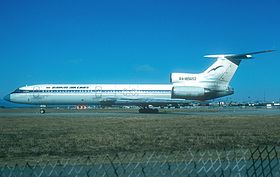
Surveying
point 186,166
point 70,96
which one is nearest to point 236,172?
point 186,166

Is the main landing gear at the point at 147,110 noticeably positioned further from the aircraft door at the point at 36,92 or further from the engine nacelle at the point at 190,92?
the aircraft door at the point at 36,92

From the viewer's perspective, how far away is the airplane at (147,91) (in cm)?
5412

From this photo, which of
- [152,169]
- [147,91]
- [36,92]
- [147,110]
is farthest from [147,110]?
[152,169]

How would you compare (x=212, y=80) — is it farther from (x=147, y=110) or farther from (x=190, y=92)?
(x=147, y=110)

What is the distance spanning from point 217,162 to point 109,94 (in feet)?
152

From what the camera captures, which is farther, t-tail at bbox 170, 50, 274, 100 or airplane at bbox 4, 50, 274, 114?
airplane at bbox 4, 50, 274, 114

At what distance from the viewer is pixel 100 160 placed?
1233 centimetres

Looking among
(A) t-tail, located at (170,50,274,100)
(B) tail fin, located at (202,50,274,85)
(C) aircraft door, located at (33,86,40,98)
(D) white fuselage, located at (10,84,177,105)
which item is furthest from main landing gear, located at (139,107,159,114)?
(C) aircraft door, located at (33,86,40,98)

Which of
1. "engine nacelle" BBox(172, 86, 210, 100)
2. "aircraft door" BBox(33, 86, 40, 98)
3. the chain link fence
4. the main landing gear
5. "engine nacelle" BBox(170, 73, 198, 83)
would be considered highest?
"engine nacelle" BBox(170, 73, 198, 83)

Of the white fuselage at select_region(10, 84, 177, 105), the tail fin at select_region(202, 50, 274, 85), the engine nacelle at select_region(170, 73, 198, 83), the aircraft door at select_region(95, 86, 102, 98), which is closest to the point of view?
the tail fin at select_region(202, 50, 274, 85)

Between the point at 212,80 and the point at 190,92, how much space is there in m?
3.49

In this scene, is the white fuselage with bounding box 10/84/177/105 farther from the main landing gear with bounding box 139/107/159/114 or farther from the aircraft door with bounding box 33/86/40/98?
the main landing gear with bounding box 139/107/159/114

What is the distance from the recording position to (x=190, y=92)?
53844 millimetres

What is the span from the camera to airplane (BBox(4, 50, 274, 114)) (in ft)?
178
